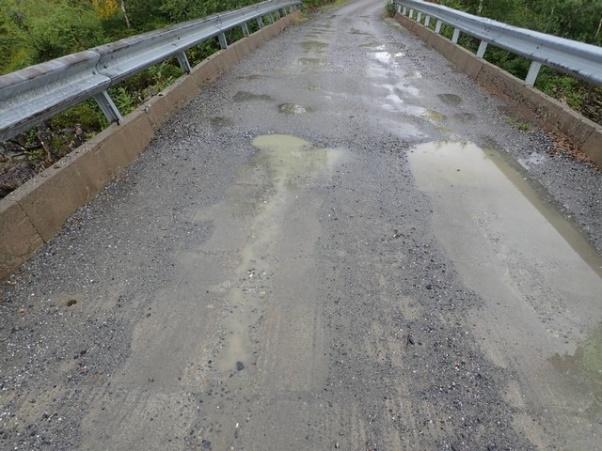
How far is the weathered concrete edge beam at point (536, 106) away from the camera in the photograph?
4.11 m

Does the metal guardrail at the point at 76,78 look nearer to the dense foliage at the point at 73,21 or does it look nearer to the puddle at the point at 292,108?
the puddle at the point at 292,108

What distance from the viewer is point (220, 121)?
509 cm

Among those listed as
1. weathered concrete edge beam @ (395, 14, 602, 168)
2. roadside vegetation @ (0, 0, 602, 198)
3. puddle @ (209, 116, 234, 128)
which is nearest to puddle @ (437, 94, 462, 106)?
weathered concrete edge beam @ (395, 14, 602, 168)

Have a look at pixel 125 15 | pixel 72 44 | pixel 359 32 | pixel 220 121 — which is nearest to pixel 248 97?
pixel 220 121

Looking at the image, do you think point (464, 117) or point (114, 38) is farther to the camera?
point (114, 38)

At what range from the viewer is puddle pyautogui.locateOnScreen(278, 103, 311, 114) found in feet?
17.9

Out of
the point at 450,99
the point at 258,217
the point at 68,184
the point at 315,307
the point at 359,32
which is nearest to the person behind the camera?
the point at 315,307

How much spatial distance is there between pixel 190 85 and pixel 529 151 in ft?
15.5

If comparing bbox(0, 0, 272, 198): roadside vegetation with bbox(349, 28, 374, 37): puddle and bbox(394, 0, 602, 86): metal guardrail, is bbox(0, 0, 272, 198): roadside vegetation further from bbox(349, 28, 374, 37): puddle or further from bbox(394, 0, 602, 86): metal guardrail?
bbox(394, 0, 602, 86): metal guardrail

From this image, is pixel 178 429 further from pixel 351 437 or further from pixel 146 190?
pixel 146 190

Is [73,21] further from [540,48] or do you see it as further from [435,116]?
[540,48]

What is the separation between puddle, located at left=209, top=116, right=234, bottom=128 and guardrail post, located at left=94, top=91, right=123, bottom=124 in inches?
50.1

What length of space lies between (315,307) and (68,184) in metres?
2.24

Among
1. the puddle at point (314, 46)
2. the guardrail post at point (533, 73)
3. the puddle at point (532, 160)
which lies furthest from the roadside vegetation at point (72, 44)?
the guardrail post at point (533, 73)
